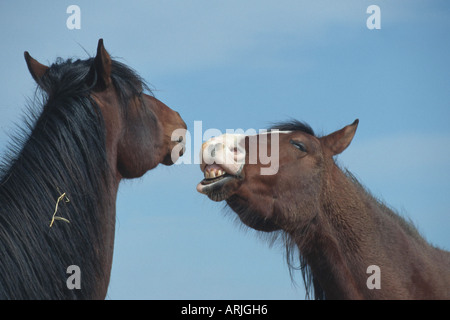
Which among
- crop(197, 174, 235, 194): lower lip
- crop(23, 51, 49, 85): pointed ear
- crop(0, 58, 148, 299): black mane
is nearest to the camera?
crop(0, 58, 148, 299): black mane

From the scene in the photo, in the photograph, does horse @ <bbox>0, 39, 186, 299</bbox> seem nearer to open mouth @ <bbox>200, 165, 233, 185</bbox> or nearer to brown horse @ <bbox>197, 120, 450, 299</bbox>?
open mouth @ <bbox>200, 165, 233, 185</bbox>

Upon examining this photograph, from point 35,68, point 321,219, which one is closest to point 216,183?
point 321,219

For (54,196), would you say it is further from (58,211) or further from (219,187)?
(219,187)

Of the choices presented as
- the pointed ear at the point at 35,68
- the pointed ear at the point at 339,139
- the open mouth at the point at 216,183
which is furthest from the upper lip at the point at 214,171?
the pointed ear at the point at 35,68

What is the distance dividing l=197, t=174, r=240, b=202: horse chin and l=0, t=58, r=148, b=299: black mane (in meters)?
1.00

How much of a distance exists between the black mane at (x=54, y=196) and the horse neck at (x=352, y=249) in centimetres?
225

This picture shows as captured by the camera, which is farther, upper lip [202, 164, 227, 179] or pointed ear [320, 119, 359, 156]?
pointed ear [320, 119, 359, 156]

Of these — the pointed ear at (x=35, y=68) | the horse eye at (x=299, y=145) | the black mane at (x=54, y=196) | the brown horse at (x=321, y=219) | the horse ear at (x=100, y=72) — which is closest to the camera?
the black mane at (x=54, y=196)

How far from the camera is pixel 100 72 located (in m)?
6.46

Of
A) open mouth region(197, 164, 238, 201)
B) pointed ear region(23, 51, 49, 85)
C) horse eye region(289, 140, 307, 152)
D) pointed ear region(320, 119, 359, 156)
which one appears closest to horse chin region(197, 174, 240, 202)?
open mouth region(197, 164, 238, 201)

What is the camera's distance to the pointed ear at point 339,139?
732 centimetres

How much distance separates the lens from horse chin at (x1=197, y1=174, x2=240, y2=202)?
6641 mm

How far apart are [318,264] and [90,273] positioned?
2.43 meters

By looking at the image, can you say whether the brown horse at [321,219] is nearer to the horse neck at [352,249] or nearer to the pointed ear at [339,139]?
the horse neck at [352,249]
